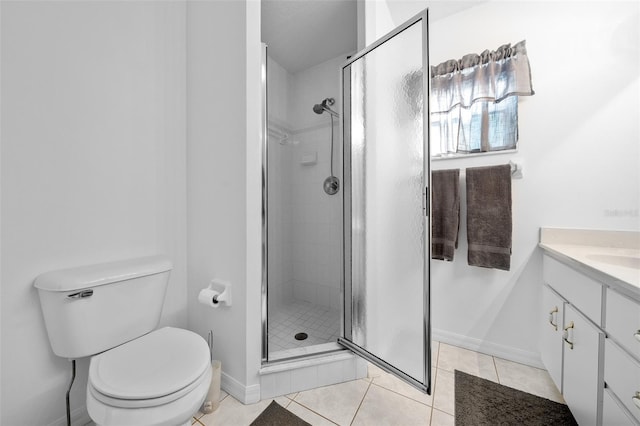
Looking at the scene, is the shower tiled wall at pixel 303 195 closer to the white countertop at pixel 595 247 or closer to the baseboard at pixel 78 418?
the baseboard at pixel 78 418

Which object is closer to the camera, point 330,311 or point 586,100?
point 586,100

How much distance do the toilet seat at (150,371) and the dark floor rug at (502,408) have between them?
1.20 metres

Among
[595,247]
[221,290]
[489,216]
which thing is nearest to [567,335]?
[595,247]

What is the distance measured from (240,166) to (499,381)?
1.88m

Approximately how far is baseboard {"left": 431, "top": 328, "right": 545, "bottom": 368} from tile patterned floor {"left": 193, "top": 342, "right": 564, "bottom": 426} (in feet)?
0.14

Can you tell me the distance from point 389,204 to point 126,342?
1442 mm

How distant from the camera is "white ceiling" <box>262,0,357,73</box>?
5.23 ft

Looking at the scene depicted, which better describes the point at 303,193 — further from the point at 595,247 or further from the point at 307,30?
the point at 595,247

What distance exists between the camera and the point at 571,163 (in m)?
1.40

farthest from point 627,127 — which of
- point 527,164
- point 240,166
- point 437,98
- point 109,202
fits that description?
point 109,202

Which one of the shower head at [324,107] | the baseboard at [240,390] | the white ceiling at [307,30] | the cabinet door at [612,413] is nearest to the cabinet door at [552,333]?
the cabinet door at [612,413]

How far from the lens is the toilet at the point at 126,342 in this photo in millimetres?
756

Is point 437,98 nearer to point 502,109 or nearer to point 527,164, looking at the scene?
point 502,109

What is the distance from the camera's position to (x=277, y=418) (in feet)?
3.69
